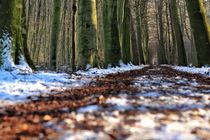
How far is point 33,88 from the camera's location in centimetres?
658

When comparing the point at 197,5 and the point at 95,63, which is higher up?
the point at 197,5

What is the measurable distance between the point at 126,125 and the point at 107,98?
1.57 metres

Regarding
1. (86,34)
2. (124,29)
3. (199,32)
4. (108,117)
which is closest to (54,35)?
(86,34)

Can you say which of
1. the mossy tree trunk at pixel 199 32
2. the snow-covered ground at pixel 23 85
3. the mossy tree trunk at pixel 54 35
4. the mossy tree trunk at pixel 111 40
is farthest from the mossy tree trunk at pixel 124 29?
the snow-covered ground at pixel 23 85

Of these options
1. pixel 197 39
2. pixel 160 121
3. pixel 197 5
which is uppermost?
pixel 197 5

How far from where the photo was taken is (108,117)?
3.99 metres

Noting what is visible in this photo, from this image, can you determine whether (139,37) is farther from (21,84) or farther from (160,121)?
(160,121)

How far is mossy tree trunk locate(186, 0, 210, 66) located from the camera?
584 inches

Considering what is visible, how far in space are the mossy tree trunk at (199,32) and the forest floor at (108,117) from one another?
9.68 m

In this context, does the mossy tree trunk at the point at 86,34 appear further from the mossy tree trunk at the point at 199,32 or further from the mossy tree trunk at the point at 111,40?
the mossy tree trunk at the point at 199,32

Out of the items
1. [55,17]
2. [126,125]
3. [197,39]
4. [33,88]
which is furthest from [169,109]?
[55,17]

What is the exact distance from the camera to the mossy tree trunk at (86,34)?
41.8ft

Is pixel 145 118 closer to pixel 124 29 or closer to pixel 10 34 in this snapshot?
pixel 10 34

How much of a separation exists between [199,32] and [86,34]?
543 cm
